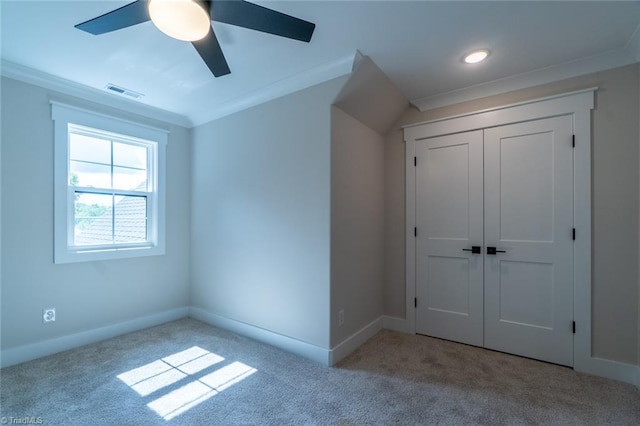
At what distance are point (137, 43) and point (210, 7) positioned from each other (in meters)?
0.98

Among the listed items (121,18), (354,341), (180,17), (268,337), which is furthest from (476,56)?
(268,337)

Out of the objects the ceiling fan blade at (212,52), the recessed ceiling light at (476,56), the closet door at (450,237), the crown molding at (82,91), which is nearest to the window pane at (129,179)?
the crown molding at (82,91)

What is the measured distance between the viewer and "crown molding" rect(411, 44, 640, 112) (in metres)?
2.12

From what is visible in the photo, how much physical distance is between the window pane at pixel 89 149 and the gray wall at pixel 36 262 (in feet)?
0.67

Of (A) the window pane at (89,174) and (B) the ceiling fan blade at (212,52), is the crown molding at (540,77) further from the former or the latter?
(A) the window pane at (89,174)

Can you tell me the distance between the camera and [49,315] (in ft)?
8.39

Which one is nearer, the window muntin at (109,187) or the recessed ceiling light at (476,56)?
the recessed ceiling light at (476,56)

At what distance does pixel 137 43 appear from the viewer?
2082 mm

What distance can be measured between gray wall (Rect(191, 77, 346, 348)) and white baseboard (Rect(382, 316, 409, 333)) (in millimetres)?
1088

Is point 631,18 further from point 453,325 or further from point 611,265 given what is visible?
point 453,325

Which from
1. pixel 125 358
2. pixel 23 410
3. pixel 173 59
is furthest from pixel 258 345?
pixel 173 59

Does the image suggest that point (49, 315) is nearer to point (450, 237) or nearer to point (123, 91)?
point (123, 91)

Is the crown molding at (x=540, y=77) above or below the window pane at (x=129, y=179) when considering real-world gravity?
above

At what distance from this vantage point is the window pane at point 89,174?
2.77 metres
